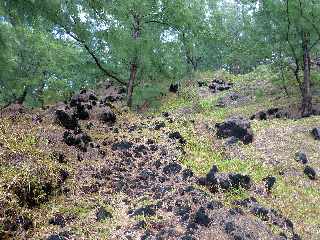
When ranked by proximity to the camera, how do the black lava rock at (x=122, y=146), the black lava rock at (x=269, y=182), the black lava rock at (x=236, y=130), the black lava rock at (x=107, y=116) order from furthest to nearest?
the black lava rock at (x=236, y=130), the black lava rock at (x=107, y=116), the black lava rock at (x=122, y=146), the black lava rock at (x=269, y=182)

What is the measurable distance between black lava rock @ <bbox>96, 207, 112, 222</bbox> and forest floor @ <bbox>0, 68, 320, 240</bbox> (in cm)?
2

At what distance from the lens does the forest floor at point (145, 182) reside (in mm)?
9078

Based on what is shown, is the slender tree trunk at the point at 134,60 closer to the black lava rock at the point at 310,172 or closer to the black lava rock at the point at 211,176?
the black lava rock at the point at 310,172

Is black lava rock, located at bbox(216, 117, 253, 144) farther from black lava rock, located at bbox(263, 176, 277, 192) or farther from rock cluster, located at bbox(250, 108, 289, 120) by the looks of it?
rock cluster, located at bbox(250, 108, 289, 120)

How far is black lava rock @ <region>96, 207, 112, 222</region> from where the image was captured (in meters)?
9.31

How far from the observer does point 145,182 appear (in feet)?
35.7

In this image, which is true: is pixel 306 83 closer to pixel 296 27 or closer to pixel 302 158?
pixel 296 27

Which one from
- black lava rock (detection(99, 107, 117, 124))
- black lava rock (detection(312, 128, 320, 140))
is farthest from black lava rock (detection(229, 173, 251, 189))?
black lava rock (detection(312, 128, 320, 140))

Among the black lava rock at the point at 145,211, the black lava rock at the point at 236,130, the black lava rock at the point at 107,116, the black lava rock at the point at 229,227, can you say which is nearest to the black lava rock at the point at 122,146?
the black lava rock at the point at 107,116

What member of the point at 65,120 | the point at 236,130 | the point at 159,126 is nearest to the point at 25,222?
the point at 65,120

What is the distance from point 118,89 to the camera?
1467 inches

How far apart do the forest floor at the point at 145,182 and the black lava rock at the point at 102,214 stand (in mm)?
20

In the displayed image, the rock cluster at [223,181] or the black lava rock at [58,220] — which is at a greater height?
the rock cluster at [223,181]

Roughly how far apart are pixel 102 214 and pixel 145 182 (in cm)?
176
